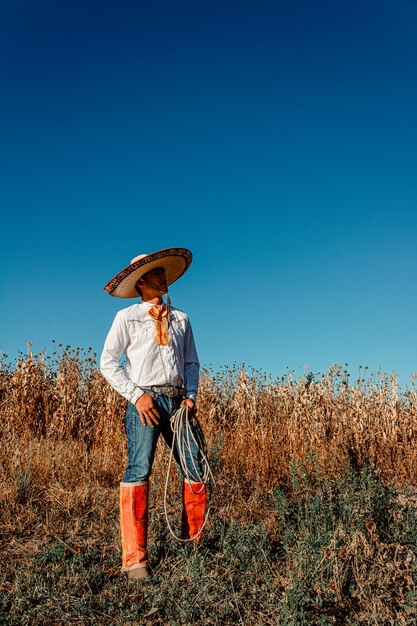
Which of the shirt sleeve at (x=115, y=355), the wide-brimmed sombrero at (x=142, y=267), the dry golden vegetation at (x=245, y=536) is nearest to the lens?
the dry golden vegetation at (x=245, y=536)

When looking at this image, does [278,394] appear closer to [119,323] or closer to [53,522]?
[53,522]

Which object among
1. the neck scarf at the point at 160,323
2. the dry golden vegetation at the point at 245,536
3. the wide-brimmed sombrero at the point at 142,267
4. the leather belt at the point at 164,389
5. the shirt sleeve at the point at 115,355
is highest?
the wide-brimmed sombrero at the point at 142,267

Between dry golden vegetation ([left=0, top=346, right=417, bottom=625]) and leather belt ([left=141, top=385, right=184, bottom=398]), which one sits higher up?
leather belt ([left=141, top=385, right=184, bottom=398])

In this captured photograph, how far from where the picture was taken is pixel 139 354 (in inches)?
178

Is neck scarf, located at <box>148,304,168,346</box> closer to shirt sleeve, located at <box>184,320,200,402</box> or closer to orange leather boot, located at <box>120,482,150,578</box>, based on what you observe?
shirt sleeve, located at <box>184,320,200,402</box>

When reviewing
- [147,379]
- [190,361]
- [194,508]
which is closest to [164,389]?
[147,379]

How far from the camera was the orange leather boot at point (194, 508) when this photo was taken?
179 inches

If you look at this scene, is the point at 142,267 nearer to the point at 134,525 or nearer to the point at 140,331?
the point at 140,331

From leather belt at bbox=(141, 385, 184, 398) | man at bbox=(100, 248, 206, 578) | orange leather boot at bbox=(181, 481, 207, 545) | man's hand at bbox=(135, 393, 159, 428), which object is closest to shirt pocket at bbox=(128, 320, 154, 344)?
man at bbox=(100, 248, 206, 578)

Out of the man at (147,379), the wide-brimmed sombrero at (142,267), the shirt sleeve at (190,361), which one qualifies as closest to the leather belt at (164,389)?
the man at (147,379)

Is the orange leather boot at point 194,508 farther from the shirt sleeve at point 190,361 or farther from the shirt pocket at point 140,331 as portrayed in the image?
the shirt pocket at point 140,331

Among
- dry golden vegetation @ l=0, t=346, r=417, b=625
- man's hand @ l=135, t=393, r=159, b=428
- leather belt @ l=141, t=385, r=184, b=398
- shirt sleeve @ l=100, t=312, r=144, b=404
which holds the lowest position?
dry golden vegetation @ l=0, t=346, r=417, b=625

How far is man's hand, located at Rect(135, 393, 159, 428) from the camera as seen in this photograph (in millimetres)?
4281

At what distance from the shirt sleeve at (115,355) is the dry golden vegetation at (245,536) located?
1.53 metres
